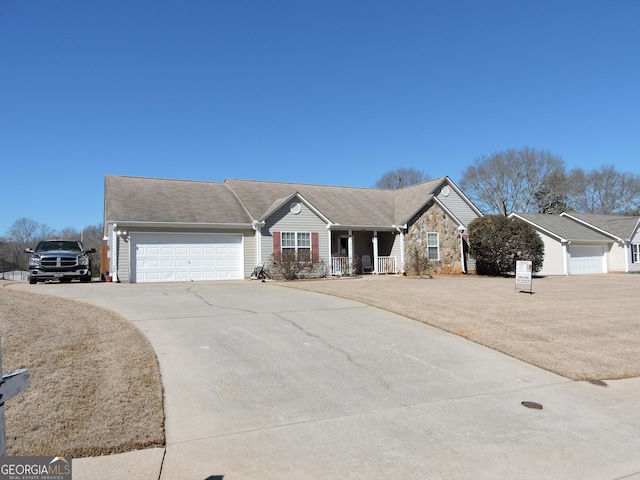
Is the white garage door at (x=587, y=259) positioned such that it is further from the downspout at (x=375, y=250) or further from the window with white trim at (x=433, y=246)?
the downspout at (x=375, y=250)

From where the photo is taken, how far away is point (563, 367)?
23.2 feet

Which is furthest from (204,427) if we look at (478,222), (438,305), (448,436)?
(478,222)

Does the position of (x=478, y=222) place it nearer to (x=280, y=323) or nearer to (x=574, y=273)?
(x=574, y=273)

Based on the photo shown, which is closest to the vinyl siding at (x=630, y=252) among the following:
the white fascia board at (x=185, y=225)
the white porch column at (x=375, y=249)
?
the white porch column at (x=375, y=249)

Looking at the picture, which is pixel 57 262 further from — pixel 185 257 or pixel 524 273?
pixel 524 273

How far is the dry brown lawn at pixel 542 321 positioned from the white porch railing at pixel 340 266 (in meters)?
7.25

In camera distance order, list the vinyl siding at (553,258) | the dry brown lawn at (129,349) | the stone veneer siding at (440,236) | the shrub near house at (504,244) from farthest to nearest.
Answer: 1. the vinyl siding at (553,258)
2. the stone veneer siding at (440,236)
3. the shrub near house at (504,244)
4. the dry brown lawn at (129,349)

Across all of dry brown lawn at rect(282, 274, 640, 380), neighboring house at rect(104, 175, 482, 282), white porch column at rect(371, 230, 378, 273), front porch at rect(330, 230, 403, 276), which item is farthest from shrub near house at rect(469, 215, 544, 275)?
dry brown lawn at rect(282, 274, 640, 380)

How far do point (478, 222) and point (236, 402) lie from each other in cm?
2330

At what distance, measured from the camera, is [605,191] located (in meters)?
52.7

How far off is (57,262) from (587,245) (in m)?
33.9

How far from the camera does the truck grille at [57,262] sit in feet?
58.5

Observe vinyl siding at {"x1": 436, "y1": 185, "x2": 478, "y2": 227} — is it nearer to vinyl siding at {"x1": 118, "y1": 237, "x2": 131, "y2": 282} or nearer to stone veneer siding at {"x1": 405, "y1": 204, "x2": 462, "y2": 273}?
stone veneer siding at {"x1": 405, "y1": 204, "x2": 462, "y2": 273}

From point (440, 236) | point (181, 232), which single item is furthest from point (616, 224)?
point (181, 232)
